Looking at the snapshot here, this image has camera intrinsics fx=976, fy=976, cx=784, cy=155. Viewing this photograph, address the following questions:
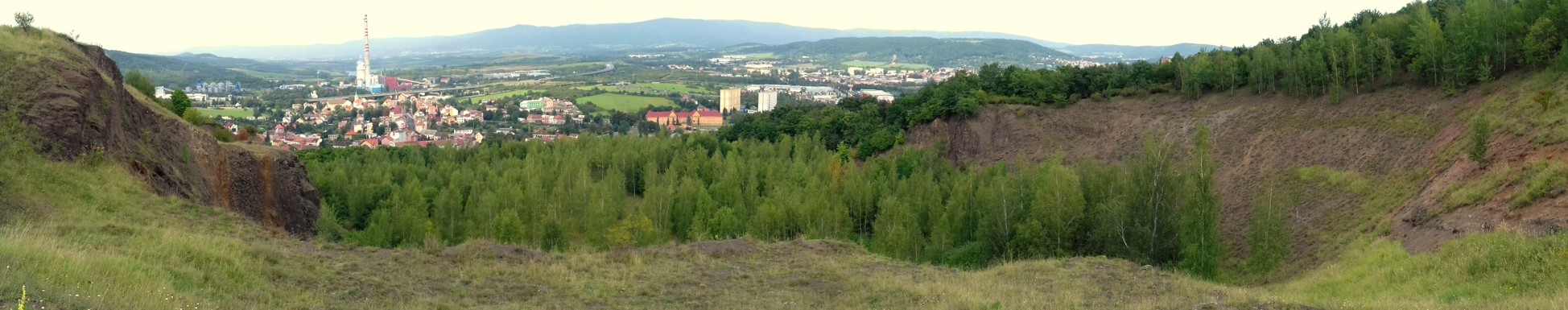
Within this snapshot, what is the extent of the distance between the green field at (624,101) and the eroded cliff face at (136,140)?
74.0 meters

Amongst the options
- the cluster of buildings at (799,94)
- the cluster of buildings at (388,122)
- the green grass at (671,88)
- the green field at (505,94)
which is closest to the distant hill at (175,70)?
the cluster of buildings at (388,122)

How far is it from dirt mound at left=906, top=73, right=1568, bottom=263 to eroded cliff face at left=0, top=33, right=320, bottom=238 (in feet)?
75.9

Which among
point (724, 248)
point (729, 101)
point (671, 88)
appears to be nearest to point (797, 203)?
point (724, 248)

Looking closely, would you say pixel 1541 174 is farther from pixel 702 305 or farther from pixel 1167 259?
pixel 702 305

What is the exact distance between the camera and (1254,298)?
13.7 meters

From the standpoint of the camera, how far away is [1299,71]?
3322cm

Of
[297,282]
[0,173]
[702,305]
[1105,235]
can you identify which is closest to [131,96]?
[0,173]

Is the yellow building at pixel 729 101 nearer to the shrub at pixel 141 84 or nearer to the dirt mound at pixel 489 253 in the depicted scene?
the shrub at pixel 141 84

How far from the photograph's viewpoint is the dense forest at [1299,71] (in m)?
27.2

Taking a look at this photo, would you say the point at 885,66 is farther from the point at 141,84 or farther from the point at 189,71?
the point at 141,84

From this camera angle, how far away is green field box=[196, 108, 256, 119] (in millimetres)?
82887

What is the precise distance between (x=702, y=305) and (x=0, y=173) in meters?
11.3

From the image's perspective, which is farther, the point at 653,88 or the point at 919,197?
the point at 653,88

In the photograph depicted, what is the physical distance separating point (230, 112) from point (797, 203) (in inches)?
3015
